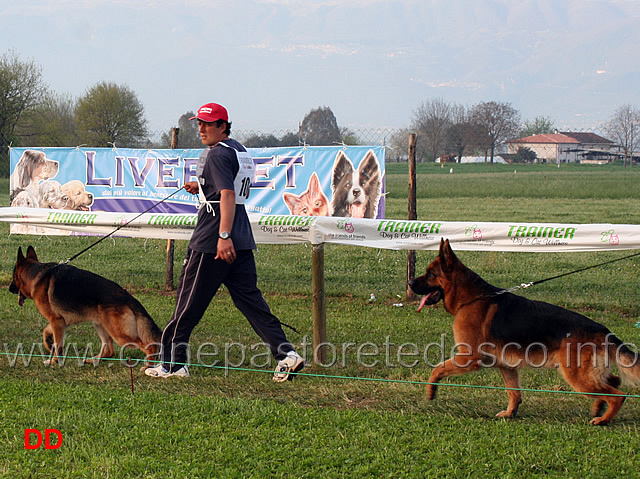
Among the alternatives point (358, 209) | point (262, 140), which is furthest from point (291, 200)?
point (262, 140)

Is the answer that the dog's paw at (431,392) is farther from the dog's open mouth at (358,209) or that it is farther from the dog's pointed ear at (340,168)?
the dog's pointed ear at (340,168)

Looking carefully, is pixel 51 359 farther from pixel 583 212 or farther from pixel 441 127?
pixel 441 127

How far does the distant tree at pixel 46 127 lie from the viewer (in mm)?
35375

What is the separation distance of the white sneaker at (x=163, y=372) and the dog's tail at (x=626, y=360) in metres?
3.22

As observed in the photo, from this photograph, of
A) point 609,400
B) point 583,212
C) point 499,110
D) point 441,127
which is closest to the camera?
point 609,400

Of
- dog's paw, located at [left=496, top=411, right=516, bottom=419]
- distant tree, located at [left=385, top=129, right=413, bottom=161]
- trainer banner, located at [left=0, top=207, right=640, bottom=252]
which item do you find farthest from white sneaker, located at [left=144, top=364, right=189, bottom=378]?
distant tree, located at [left=385, top=129, right=413, bottom=161]

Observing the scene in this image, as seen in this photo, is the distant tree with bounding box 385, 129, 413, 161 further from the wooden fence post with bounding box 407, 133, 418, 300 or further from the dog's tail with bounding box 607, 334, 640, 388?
the dog's tail with bounding box 607, 334, 640, 388

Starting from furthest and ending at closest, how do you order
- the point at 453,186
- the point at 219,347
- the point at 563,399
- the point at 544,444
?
the point at 453,186 < the point at 219,347 < the point at 563,399 < the point at 544,444

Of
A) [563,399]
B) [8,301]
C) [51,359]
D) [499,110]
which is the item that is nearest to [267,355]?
[51,359]

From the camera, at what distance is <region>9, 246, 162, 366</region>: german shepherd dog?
595 cm

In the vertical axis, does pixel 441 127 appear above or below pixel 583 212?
above

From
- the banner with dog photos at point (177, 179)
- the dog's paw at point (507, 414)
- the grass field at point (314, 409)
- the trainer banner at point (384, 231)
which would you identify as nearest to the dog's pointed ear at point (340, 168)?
the banner with dog photos at point (177, 179)

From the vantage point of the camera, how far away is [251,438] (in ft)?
13.8

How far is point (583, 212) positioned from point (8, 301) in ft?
62.2
